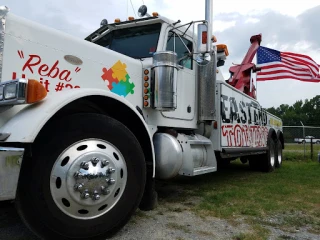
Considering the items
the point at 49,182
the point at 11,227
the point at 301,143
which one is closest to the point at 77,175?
the point at 49,182

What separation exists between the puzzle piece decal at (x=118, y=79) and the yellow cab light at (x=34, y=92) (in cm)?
112

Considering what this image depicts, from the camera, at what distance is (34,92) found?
2.49 m

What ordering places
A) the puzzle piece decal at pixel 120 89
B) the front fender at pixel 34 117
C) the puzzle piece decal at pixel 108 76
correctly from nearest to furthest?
1. the front fender at pixel 34 117
2. the puzzle piece decal at pixel 108 76
3. the puzzle piece decal at pixel 120 89

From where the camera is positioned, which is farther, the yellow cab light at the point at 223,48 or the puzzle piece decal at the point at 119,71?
the yellow cab light at the point at 223,48

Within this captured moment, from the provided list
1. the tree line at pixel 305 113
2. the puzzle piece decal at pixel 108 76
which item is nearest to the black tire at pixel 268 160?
the puzzle piece decal at pixel 108 76

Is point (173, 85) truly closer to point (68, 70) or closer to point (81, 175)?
point (68, 70)

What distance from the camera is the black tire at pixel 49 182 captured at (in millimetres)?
2449

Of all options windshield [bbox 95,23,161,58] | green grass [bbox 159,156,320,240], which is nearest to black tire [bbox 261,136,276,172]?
green grass [bbox 159,156,320,240]

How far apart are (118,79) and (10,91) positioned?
1.49 metres

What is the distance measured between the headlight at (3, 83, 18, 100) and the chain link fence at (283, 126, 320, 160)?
12.3 m

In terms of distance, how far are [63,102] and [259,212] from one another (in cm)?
282

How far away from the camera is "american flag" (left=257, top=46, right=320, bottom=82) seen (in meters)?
10.6

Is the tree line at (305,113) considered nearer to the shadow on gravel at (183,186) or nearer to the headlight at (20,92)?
the shadow on gravel at (183,186)

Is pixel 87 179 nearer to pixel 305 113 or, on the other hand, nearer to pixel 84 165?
pixel 84 165
